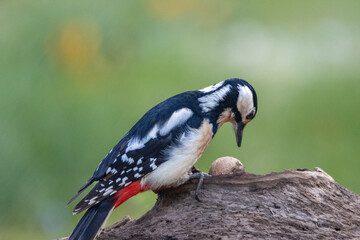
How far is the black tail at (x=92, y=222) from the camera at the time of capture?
9.38 feet

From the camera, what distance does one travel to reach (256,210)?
9.49ft

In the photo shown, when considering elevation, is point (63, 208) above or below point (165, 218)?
below

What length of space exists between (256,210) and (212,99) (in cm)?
63

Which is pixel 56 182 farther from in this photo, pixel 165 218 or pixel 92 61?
pixel 165 218

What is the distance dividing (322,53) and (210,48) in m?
1.11

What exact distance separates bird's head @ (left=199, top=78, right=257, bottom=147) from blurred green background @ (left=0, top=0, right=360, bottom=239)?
1.70 m

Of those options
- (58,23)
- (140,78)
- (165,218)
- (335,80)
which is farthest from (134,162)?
(335,80)

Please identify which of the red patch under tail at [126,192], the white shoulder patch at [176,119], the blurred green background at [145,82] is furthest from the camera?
the blurred green background at [145,82]

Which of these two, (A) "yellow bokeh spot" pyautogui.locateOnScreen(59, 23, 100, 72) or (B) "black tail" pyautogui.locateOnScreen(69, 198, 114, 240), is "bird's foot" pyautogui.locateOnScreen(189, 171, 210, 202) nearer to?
(B) "black tail" pyautogui.locateOnScreen(69, 198, 114, 240)

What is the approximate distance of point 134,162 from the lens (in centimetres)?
300

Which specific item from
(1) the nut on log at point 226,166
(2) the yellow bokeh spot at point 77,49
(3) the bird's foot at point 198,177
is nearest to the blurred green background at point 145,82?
(2) the yellow bokeh spot at point 77,49

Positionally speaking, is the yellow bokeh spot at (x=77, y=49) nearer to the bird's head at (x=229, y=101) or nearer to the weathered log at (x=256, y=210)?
the bird's head at (x=229, y=101)

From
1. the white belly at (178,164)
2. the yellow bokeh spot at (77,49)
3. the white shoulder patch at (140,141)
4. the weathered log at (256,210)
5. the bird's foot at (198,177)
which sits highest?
the yellow bokeh spot at (77,49)

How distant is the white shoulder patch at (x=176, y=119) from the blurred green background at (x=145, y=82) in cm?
176
